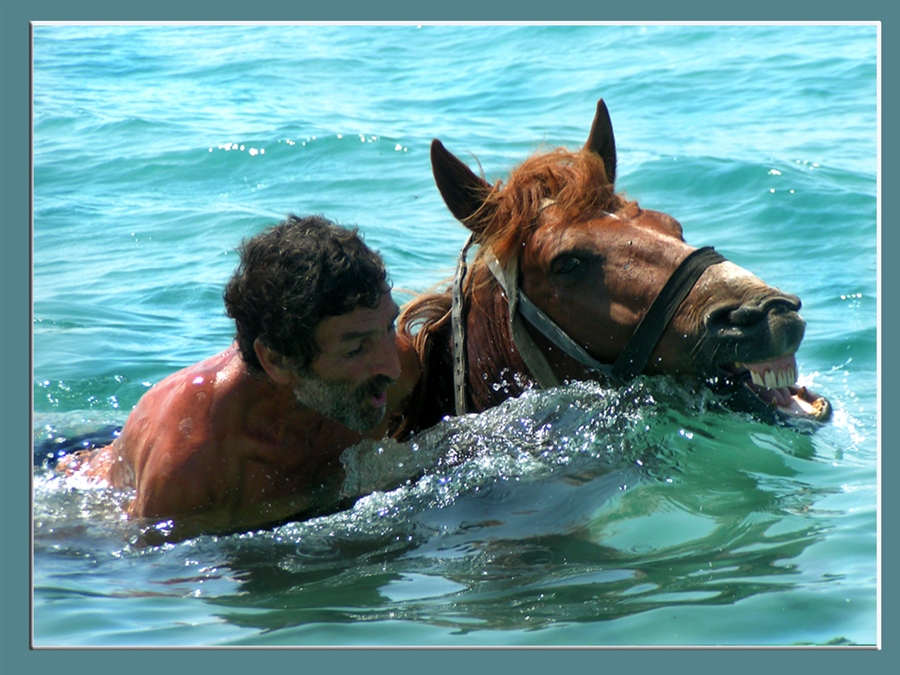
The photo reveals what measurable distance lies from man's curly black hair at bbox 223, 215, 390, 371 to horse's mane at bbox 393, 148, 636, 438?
0.68 m

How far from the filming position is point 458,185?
4.68 m

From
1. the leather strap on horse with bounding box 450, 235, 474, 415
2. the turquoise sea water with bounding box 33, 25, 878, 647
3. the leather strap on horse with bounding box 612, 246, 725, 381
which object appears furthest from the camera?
the leather strap on horse with bounding box 450, 235, 474, 415

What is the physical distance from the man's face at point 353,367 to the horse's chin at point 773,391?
4.17ft

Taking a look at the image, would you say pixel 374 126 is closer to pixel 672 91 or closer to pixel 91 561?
pixel 672 91

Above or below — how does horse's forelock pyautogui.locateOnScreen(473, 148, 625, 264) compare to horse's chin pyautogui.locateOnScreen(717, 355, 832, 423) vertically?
above

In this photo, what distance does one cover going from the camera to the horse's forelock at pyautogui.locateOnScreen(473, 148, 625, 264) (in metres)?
4.48

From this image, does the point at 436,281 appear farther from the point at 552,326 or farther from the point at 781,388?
the point at 781,388

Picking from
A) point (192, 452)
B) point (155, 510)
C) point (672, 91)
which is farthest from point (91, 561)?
point (672, 91)

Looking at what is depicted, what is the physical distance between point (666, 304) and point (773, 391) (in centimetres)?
59

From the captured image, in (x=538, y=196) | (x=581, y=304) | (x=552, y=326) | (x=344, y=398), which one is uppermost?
(x=538, y=196)

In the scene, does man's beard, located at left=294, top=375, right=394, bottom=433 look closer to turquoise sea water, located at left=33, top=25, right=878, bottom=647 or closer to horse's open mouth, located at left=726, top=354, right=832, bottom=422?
turquoise sea water, located at left=33, top=25, right=878, bottom=647

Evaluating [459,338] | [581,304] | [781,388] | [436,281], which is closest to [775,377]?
[781,388]

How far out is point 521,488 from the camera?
442 cm

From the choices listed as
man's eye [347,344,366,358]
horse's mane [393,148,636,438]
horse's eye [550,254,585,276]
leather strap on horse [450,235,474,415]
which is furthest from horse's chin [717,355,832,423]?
man's eye [347,344,366,358]
